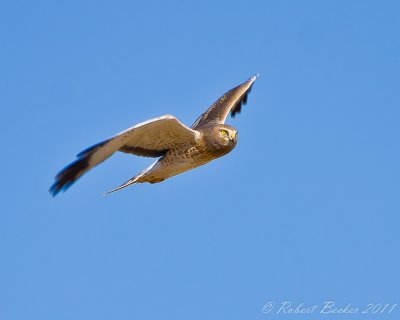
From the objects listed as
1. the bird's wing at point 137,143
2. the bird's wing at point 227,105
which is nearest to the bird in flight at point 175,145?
the bird's wing at point 137,143

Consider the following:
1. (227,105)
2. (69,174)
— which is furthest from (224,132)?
Result: (69,174)

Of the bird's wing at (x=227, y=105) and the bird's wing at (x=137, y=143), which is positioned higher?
the bird's wing at (x=227, y=105)

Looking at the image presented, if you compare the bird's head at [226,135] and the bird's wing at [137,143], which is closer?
the bird's wing at [137,143]

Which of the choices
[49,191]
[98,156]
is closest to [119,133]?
[98,156]

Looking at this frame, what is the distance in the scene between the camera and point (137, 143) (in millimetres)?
12734

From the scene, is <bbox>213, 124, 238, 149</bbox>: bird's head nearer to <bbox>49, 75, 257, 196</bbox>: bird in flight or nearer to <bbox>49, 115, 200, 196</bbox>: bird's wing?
<bbox>49, 75, 257, 196</bbox>: bird in flight

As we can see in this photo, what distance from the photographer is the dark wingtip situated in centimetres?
1095

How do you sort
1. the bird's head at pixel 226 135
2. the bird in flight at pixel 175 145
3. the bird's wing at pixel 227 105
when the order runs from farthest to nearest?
the bird's wing at pixel 227 105 → the bird's head at pixel 226 135 → the bird in flight at pixel 175 145

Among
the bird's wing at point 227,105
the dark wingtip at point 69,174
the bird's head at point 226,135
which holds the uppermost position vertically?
the bird's wing at point 227,105

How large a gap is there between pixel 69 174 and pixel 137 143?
6.07ft

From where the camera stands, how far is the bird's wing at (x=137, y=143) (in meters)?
11.1

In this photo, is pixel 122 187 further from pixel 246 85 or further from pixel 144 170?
pixel 246 85

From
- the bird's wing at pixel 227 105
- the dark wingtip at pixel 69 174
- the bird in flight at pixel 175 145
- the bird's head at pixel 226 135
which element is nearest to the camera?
the dark wingtip at pixel 69 174

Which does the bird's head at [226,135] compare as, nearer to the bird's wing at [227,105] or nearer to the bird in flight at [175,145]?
the bird in flight at [175,145]
